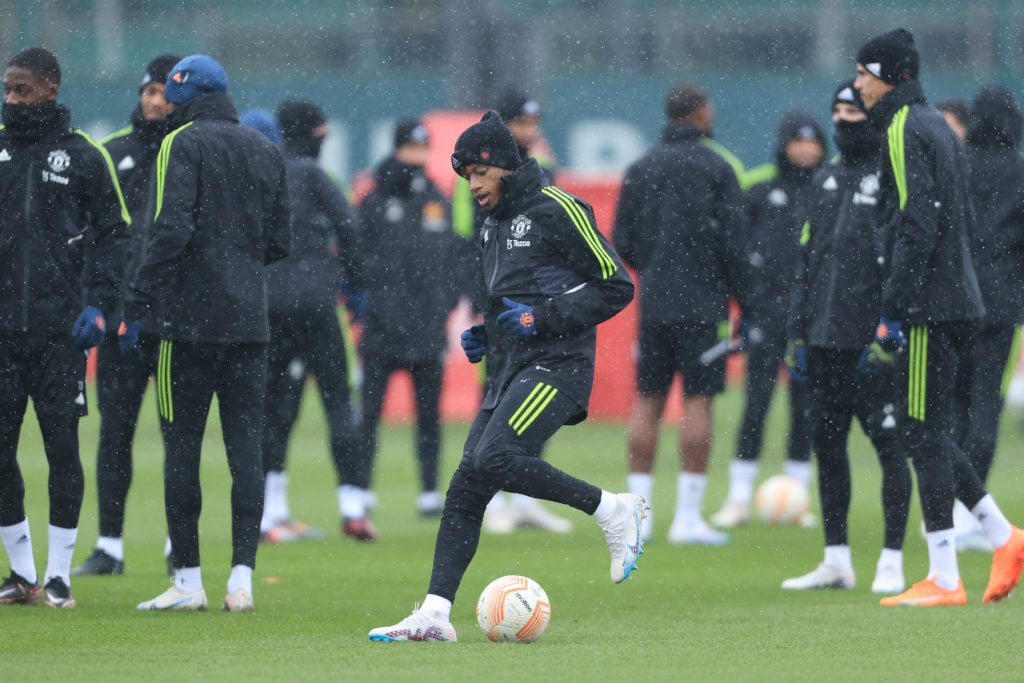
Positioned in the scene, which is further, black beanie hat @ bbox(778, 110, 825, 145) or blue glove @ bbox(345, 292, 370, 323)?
black beanie hat @ bbox(778, 110, 825, 145)

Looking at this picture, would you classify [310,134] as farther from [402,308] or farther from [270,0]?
[270,0]

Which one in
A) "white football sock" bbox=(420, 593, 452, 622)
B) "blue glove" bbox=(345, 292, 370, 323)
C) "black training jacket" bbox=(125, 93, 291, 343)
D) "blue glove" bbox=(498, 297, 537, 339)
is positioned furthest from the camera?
"blue glove" bbox=(345, 292, 370, 323)

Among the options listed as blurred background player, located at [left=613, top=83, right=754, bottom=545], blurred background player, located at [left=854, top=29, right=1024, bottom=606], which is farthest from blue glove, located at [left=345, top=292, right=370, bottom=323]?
blurred background player, located at [left=854, top=29, right=1024, bottom=606]

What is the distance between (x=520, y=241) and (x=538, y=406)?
672 mm

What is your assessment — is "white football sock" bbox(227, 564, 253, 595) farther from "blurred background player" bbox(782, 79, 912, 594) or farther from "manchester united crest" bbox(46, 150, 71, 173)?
"blurred background player" bbox(782, 79, 912, 594)

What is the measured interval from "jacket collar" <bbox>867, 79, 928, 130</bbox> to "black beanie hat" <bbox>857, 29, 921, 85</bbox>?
0.14ft

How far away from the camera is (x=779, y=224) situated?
12141mm

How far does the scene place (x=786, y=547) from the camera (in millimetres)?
10891

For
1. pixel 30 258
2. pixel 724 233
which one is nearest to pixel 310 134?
pixel 724 233

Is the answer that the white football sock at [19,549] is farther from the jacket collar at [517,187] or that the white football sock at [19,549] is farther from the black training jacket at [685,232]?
the black training jacket at [685,232]

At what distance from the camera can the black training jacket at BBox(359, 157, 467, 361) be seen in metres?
11.9

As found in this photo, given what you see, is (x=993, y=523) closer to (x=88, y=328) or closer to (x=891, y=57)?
(x=891, y=57)

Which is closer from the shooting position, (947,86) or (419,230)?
(419,230)

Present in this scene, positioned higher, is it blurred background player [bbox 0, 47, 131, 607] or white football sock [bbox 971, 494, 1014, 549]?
blurred background player [bbox 0, 47, 131, 607]
